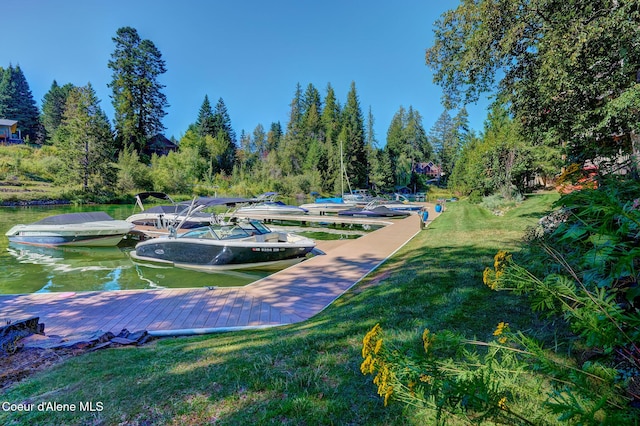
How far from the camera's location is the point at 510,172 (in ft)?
70.0

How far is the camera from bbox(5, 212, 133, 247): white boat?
1230cm

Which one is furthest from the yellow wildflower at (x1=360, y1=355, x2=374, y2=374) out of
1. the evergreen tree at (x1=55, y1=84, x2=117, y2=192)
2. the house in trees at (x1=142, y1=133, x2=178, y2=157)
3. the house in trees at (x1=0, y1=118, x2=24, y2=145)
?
the house in trees at (x1=0, y1=118, x2=24, y2=145)

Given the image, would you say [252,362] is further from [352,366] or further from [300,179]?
[300,179]

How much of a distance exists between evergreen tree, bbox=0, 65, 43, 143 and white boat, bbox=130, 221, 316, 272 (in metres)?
66.0

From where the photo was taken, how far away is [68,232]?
1230cm

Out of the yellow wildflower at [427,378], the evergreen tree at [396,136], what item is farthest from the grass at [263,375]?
the evergreen tree at [396,136]

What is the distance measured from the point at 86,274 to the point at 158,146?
5009 centimetres

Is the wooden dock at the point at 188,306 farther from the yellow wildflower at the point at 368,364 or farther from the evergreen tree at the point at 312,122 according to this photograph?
the evergreen tree at the point at 312,122

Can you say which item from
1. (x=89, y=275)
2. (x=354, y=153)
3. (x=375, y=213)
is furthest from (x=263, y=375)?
(x=354, y=153)

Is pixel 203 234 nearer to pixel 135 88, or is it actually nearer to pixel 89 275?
pixel 89 275

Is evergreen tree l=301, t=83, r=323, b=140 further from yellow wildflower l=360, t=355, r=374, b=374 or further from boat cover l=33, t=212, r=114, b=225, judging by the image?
yellow wildflower l=360, t=355, r=374, b=374

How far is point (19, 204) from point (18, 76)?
187ft

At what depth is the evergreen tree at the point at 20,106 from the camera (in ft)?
183

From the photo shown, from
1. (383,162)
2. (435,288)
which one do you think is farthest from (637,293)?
(383,162)
